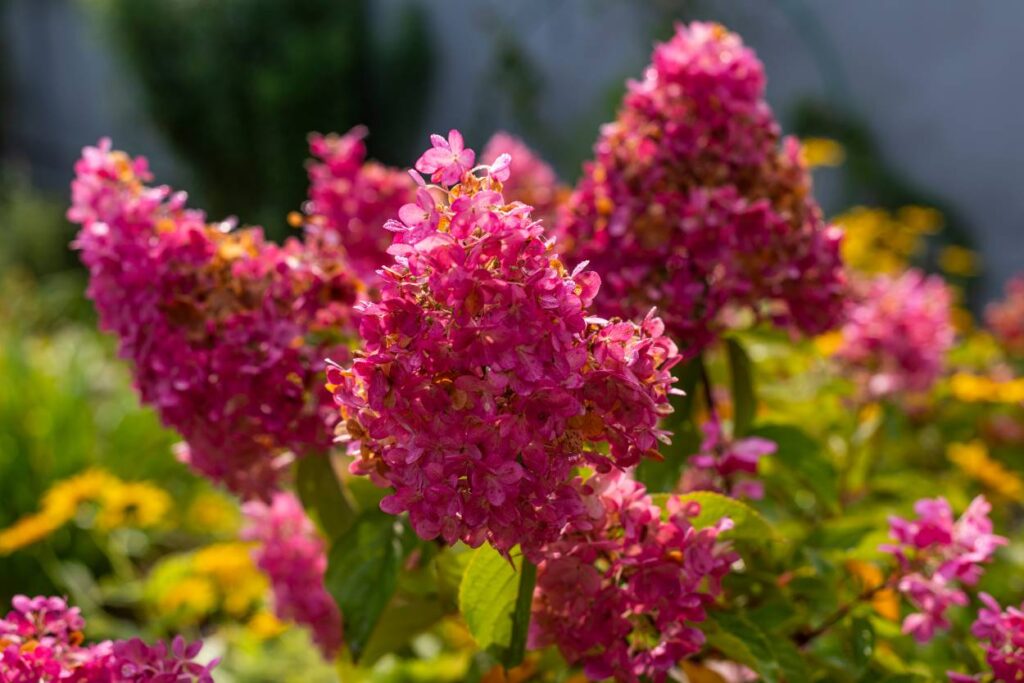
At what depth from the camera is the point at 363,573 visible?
85cm

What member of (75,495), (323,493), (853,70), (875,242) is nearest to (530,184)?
(323,493)

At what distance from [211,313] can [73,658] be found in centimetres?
31

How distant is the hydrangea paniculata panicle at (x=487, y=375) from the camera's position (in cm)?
57

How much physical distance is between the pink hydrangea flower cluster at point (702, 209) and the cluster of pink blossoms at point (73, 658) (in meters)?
0.48

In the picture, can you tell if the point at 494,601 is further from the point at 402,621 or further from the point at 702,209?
the point at 702,209

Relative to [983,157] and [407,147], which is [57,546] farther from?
[407,147]

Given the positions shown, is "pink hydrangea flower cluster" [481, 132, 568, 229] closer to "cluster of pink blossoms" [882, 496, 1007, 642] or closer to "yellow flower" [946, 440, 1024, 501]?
"cluster of pink blossoms" [882, 496, 1007, 642]

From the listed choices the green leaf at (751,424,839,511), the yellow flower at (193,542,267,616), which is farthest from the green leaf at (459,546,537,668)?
the yellow flower at (193,542,267,616)

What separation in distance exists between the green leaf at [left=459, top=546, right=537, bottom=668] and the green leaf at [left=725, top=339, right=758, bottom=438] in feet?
1.37

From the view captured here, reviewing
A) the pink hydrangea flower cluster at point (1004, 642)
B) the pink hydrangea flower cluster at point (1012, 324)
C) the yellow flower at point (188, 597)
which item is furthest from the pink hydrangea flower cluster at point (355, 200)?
the pink hydrangea flower cluster at point (1012, 324)

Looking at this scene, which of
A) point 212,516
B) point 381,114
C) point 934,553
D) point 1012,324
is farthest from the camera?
point 381,114

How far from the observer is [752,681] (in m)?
0.89

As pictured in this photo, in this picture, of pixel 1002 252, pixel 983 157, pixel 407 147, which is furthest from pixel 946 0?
pixel 407 147

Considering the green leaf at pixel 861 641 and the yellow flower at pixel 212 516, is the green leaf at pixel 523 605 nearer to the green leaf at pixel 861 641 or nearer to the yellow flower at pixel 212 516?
the green leaf at pixel 861 641
